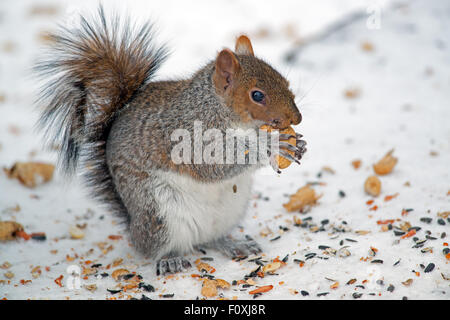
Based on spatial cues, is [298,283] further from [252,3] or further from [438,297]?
[252,3]

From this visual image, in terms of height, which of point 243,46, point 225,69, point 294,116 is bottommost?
point 294,116

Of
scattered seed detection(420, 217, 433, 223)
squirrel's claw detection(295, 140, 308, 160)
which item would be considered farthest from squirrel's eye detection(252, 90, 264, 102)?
scattered seed detection(420, 217, 433, 223)

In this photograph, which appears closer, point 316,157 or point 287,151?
point 287,151

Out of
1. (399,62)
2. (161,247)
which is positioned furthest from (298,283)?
(399,62)

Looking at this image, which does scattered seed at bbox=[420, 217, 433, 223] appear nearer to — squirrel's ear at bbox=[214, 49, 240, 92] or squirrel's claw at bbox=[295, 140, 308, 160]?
squirrel's claw at bbox=[295, 140, 308, 160]

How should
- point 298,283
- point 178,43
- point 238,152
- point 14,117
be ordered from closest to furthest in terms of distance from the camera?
1. point 298,283
2. point 238,152
3. point 14,117
4. point 178,43

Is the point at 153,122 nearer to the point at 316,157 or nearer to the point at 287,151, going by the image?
the point at 287,151

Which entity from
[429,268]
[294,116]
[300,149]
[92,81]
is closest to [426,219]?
[429,268]

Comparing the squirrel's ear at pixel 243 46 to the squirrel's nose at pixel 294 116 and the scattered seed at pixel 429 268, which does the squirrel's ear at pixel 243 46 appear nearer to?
the squirrel's nose at pixel 294 116
